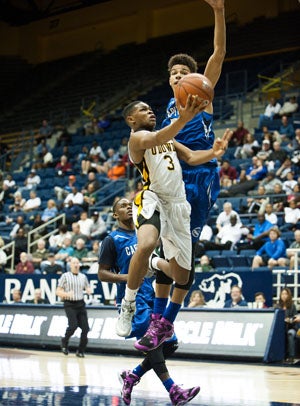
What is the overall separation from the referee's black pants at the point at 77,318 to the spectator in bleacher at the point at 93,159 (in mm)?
8358

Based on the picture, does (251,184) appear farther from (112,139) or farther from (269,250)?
(112,139)

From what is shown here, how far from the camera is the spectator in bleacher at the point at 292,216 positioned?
1569 cm

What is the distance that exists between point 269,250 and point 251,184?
9.59ft

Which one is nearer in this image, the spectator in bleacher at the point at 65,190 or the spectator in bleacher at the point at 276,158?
the spectator in bleacher at the point at 276,158

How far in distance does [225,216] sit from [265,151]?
2.73 metres

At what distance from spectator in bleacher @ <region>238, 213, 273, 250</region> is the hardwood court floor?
3144mm

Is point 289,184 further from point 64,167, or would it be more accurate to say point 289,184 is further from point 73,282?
point 64,167

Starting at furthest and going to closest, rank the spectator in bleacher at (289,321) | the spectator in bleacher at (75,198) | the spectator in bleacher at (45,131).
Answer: the spectator in bleacher at (45,131), the spectator in bleacher at (75,198), the spectator in bleacher at (289,321)

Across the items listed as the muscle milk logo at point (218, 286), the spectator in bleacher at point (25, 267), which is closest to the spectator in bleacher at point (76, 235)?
the spectator in bleacher at point (25, 267)

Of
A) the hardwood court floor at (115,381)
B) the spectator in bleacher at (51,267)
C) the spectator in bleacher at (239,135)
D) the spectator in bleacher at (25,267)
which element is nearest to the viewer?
the hardwood court floor at (115,381)

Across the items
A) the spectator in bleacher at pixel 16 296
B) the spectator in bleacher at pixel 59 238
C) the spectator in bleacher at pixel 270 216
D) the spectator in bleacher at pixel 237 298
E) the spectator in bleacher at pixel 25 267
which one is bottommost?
the spectator in bleacher at pixel 16 296

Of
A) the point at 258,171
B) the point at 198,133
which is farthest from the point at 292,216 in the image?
the point at 198,133

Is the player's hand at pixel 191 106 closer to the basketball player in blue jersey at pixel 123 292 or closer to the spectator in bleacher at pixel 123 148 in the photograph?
the basketball player in blue jersey at pixel 123 292

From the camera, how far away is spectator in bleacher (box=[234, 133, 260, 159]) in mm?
18984
